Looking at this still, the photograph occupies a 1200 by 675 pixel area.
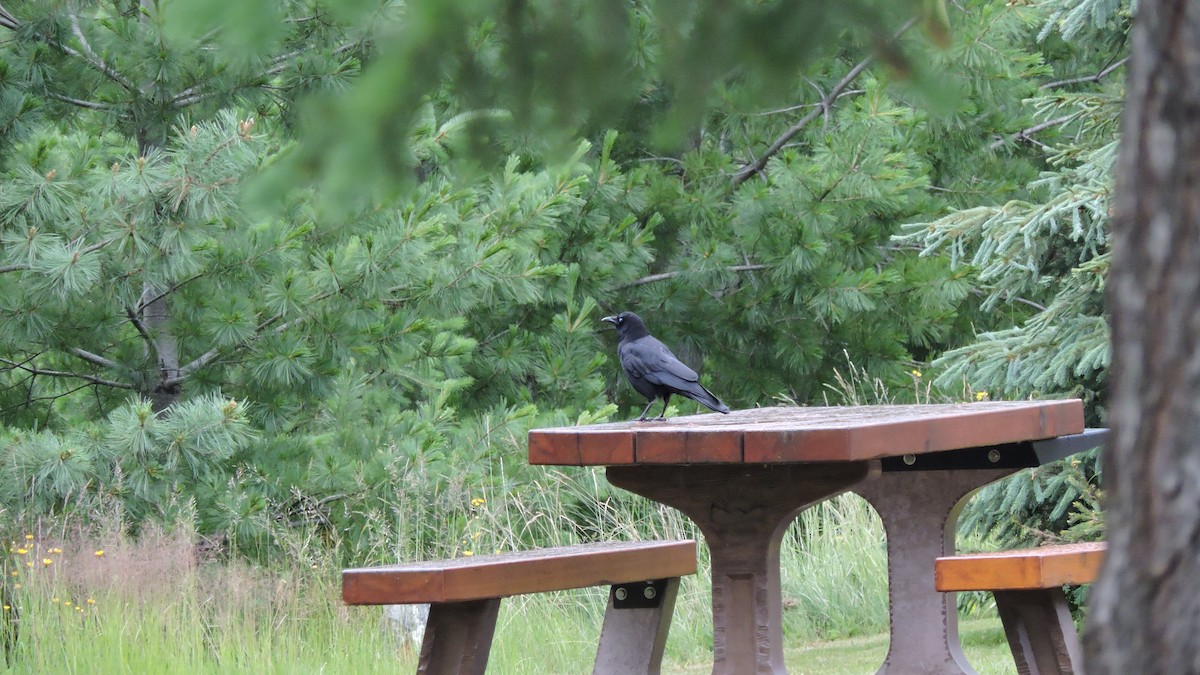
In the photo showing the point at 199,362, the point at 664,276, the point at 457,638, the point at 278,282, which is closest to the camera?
the point at 457,638

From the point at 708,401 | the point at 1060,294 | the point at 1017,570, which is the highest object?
the point at 1060,294

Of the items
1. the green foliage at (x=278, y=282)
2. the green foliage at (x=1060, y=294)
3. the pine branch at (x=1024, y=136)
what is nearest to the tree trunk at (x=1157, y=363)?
the green foliage at (x=278, y=282)

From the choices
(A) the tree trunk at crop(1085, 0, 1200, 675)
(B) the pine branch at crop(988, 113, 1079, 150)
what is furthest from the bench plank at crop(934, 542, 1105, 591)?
(B) the pine branch at crop(988, 113, 1079, 150)

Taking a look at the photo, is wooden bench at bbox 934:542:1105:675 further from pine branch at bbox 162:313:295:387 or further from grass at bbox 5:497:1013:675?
pine branch at bbox 162:313:295:387

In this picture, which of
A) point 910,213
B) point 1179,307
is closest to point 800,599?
point 910,213

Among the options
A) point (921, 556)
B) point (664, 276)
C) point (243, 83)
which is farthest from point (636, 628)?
point (664, 276)

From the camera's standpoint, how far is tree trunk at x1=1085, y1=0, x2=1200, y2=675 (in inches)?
49.5

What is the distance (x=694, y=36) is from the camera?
2277mm

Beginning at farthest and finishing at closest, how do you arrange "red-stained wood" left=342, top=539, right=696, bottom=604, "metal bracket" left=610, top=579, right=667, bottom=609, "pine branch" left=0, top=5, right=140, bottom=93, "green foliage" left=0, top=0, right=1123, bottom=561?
1. "pine branch" left=0, top=5, right=140, bottom=93
2. "green foliage" left=0, top=0, right=1123, bottom=561
3. "metal bracket" left=610, top=579, right=667, bottom=609
4. "red-stained wood" left=342, top=539, right=696, bottom=604

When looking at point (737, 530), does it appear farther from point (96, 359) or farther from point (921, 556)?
point (96, 359)

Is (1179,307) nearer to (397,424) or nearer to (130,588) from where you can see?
(130,588)

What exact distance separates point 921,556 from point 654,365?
1.09m

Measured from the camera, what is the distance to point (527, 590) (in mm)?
3570

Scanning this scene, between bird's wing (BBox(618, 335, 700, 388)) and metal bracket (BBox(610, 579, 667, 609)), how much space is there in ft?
2.47
